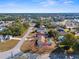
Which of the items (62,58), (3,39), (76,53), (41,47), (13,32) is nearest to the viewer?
(62,58)

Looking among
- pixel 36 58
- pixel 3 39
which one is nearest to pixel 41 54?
pixel 36 58

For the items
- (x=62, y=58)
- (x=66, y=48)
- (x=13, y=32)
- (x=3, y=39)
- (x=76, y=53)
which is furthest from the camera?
(x=13, y=32)

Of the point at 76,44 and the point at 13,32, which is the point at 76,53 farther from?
the point at 13,32

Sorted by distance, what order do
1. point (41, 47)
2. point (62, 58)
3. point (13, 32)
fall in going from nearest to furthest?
point (62, 58) < point (41, 47) < point (13, 32)

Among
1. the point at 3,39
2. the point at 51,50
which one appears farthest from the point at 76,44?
the point at 3,39

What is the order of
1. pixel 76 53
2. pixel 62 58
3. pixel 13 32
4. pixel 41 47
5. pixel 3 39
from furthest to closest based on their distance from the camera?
1. pixel 13 32
2. pixel 3 39
3. pixel 41 47
4. pixel 76 53
5. pixel 62 58

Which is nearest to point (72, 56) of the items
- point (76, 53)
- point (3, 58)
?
point (76, 53)

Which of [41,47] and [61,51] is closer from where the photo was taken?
[61,51]

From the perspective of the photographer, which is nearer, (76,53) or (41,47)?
(76,53)

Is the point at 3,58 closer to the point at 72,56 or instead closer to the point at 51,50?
the point at 51,50
